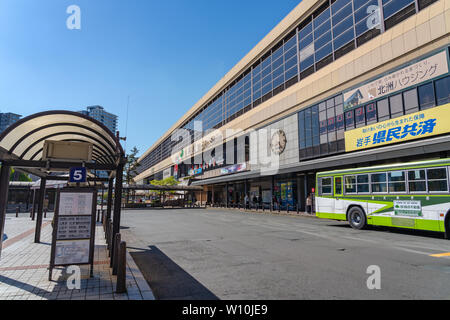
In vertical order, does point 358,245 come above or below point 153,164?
below

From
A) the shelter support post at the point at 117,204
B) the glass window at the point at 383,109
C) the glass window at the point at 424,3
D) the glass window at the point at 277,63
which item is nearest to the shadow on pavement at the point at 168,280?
the shelter support post at the point at 117,204

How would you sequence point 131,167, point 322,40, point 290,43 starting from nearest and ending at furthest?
1. point 322,40
2. point 290,43
3. point 131,167

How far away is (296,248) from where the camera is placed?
30.3 feet

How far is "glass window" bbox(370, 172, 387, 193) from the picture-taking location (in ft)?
43.4

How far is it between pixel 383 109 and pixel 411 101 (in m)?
2.07

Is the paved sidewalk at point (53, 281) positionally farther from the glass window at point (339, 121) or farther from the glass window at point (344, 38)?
the glass window at point (344, 38)

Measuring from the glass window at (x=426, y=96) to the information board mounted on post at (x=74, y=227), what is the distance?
20.2 m

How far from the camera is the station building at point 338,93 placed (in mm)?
18094

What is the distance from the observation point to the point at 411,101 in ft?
62.6

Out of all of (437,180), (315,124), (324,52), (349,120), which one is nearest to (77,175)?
(437,180)

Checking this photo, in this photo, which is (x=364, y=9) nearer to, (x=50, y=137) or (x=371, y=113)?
(x=371, y=113)
